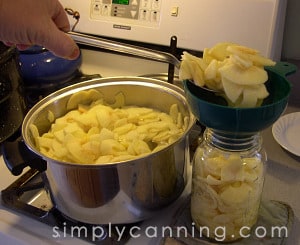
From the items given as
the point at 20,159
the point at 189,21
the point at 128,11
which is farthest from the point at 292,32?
the point at 20,159

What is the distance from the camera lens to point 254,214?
547 millimetres

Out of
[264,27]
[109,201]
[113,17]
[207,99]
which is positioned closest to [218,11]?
[264,27]

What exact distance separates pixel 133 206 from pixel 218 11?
489 millimetres

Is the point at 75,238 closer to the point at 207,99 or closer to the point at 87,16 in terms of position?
the point at 207,99

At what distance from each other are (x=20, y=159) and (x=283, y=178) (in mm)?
441

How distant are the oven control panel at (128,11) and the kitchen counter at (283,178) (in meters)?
0.38

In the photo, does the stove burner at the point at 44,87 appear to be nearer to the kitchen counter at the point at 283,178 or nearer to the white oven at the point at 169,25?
the white oven at the point at 169,25

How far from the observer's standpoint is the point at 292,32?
0.90m

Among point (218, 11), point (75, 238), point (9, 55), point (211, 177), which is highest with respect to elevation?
point (218, 11)

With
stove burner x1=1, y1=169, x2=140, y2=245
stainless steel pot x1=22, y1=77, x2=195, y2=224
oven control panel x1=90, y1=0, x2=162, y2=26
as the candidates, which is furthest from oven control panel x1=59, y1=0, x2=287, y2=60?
stove burner x1=1, y1=169, x2=140, y2=245

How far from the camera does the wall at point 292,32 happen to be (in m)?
0.88

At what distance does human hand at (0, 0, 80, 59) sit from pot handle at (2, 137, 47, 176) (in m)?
0.16

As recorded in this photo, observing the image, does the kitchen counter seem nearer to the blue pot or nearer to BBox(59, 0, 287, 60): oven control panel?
BBox(59, 0, 287, 60): oven control panel

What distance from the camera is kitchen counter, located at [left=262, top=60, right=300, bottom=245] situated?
0.60m
